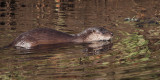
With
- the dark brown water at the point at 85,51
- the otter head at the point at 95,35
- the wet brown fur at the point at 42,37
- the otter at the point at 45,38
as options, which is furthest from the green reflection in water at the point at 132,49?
the wet brown fur at the point at 42,37

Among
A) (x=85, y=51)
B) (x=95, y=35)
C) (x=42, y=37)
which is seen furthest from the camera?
(x=95, y=35)

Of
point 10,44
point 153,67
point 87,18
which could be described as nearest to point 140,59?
point 153,67

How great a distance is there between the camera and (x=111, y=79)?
593cm

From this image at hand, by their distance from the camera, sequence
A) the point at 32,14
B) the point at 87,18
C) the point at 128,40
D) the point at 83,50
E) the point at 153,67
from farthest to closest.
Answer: the point at 32,14, the point at 87,18, the point at 128,40, the point at 83,50, the point at 153,67

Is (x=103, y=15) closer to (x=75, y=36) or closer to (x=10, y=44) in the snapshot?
(x=75, y=36)

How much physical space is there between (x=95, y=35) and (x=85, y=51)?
6.51ft

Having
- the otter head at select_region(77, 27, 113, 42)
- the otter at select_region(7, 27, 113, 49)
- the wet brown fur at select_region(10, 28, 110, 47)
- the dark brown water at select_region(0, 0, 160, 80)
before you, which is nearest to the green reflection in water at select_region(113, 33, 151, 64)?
the dark brown water at select_region(0, 0, 160, 80)

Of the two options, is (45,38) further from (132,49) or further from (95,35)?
(132,49)

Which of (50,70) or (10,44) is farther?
(10,44)

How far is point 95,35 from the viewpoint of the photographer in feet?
34.5

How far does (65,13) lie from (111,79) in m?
10.2

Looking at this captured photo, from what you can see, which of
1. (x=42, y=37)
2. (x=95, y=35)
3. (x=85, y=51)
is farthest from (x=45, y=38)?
(x=95, y=35)

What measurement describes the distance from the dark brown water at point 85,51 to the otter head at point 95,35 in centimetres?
32

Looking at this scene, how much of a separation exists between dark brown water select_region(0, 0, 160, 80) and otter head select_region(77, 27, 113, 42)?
32 centimetres
